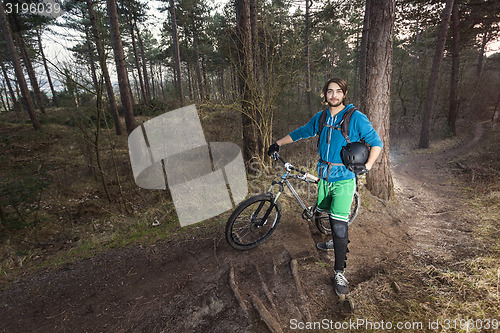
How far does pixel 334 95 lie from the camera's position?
8.63 feet

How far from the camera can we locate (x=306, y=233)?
3830 mm

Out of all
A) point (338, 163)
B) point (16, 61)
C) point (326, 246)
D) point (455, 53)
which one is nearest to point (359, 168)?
point (338, 163)

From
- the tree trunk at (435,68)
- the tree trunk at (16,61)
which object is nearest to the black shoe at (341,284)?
the tree trunk at (435,68)

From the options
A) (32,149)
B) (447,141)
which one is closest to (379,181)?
(447,141)

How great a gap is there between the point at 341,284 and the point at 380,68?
418 cm

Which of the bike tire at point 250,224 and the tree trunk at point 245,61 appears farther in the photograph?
the tree trunk at point 245,61

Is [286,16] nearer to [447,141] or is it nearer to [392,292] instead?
[447,141]

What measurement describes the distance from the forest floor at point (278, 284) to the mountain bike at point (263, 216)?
19 cm

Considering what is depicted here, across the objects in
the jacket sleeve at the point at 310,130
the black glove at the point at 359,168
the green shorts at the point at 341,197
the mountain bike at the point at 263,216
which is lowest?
the mountain bike at the point at 263,216

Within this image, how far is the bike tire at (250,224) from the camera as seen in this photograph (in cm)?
318

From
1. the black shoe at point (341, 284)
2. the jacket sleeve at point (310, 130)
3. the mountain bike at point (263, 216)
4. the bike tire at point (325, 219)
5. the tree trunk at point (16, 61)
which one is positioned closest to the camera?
the black shoe at point (341, 284)

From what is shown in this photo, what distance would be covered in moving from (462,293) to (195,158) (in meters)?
9.51

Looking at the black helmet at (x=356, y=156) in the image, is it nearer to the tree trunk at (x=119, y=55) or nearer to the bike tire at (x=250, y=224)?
the bike tire at (x=250, y=224)

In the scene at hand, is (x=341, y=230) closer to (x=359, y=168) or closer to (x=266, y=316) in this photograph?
(x=359, y=168)
